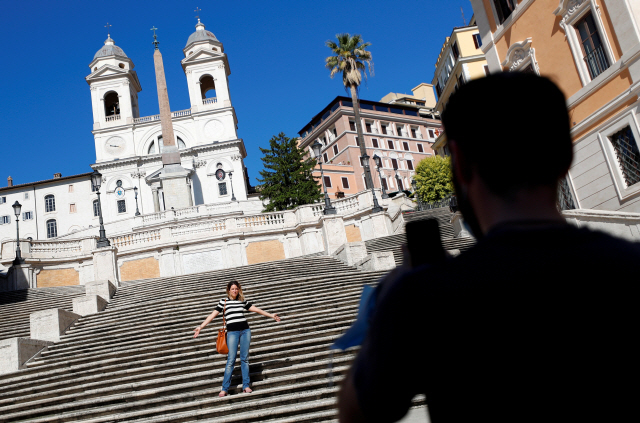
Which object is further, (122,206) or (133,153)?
(133,153)

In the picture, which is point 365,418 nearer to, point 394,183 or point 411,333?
point 411,333

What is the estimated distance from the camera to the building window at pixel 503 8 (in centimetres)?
1779

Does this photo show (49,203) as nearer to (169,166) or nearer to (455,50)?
(169,166)

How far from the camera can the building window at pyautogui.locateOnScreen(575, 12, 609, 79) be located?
14586 millimetres

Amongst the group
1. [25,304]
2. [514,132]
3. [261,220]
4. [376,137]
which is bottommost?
[514,132]

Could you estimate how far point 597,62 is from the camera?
48.5ft

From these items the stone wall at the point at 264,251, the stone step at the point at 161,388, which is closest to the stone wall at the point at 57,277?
the stone wall at the point at 264,251

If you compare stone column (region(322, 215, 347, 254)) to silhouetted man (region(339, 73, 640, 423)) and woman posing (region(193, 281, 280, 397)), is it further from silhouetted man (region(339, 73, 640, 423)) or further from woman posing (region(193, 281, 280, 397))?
silhouetted man (region(339, 73, 640, 423))

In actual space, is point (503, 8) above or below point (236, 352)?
above

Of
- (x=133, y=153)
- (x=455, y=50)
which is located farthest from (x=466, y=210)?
(x=133, y=153)

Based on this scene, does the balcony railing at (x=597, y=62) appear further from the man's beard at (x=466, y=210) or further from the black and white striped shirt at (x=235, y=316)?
the man's beard at (x=466, y=210)

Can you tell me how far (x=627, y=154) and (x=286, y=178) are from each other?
34.5 metres

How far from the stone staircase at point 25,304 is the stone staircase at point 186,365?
255cm

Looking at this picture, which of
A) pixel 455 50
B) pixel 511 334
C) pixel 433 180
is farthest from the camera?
pixel 433 180
